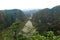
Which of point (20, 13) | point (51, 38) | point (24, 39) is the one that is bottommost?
point (20, 13)

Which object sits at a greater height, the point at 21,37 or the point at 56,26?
the point at 21,37

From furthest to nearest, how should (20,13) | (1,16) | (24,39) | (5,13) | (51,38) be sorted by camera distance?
(20,13) < (5,13) < (1,16) < (24,39) < (51,38)

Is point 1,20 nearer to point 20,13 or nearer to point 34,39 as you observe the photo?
point 20,13

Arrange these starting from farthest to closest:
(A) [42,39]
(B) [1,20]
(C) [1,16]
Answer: (C) [1,16]
(B) [1,20]
(A) [42,39]

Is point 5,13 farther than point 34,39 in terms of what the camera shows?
Yes

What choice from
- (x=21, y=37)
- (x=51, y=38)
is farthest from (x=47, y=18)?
(x=51, y=38)

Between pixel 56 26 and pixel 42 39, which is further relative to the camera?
pixel 56 26

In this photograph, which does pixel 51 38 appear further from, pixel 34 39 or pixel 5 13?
pixel 5 13

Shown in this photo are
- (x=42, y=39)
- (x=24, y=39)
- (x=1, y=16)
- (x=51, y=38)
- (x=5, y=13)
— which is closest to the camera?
(x=51, y=38)

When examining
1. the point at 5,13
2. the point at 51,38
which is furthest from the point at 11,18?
the point at 51,38
